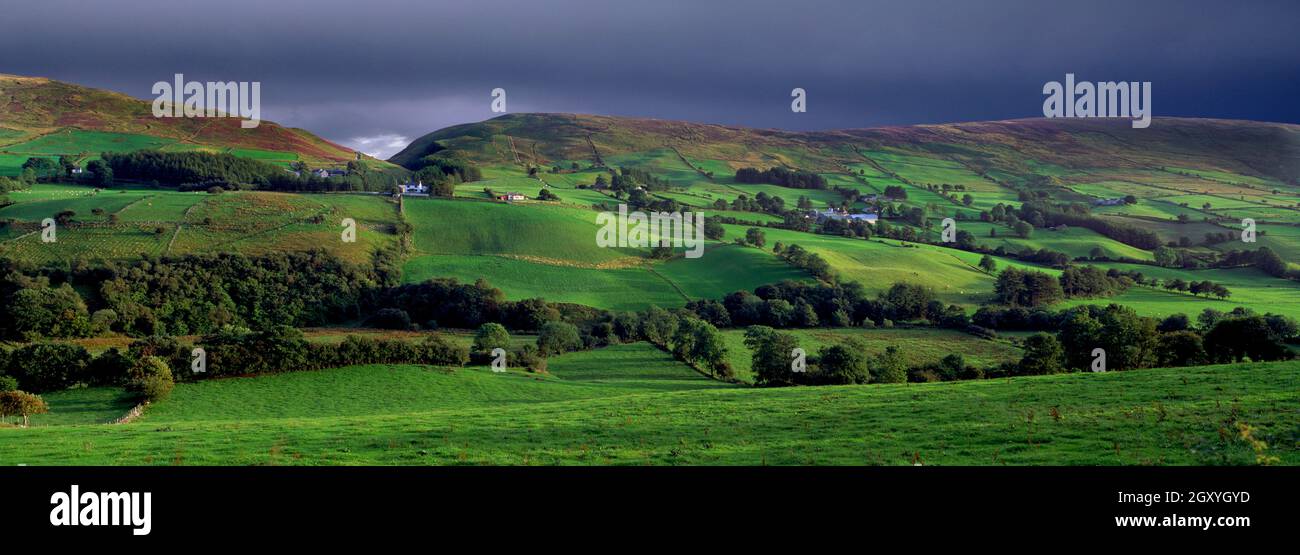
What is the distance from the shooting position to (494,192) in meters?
150

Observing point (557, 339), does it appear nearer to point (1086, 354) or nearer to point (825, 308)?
point (825, 308)

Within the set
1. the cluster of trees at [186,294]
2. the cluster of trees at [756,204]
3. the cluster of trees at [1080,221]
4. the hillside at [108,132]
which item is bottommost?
the cluster of trees at [186,294]

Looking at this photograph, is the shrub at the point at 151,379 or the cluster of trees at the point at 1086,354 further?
the shrub at the point at 151,379

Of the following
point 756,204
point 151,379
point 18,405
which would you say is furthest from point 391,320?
point 756,204

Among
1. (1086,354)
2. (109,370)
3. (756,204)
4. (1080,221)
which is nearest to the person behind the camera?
(1086,354)

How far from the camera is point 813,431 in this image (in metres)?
24.4

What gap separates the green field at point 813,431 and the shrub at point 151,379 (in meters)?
16.1

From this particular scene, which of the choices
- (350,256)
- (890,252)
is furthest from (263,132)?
(890,252)

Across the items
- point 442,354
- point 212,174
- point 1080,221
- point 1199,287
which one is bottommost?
point 442,354

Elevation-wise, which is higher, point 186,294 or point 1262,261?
point 1262,261

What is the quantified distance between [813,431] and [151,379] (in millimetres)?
43475

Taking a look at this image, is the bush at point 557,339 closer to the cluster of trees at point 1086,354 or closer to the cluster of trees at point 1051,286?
the cluster of trees at point 1086,354

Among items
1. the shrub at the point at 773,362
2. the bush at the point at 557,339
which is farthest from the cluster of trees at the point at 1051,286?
the bush at the point at 557,339

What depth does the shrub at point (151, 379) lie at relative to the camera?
1874 inches
